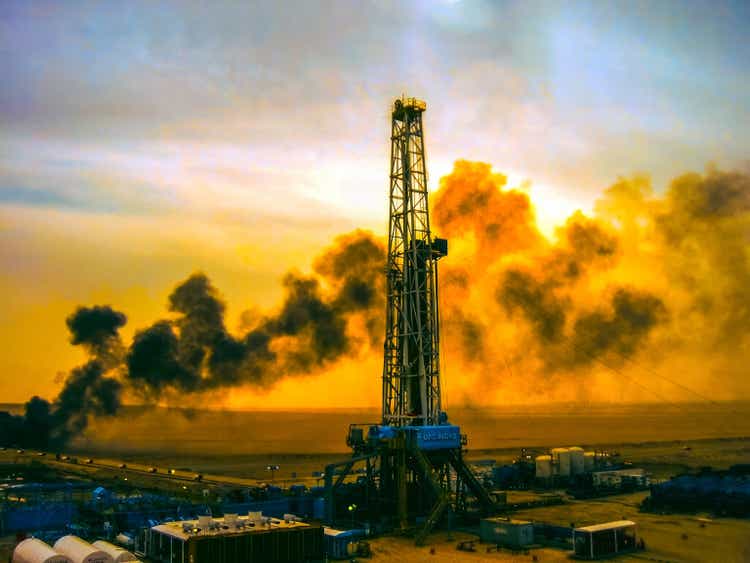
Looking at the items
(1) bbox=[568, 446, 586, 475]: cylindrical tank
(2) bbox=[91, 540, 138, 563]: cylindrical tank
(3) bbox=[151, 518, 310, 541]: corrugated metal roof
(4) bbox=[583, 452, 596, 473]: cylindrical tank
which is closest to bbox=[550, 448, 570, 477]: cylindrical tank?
(1) bbox=[568, 446, 586, 475]: cylindrical tank

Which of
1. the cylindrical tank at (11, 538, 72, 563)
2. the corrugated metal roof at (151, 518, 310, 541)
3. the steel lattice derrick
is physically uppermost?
the steel lattice derrick

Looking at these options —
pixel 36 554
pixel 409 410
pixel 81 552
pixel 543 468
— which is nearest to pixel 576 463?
pixel 543 468

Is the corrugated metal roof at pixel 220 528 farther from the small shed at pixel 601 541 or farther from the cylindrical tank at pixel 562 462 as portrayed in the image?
the cylindrical tank at pixel 562 462

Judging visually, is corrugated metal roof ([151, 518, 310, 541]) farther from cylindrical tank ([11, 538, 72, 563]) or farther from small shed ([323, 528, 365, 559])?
cylindrical tank ([11, 538, 72, 563])

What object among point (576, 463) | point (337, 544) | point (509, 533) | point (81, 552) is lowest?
point (509, 533)

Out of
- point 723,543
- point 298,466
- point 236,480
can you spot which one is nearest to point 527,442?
point 298,466

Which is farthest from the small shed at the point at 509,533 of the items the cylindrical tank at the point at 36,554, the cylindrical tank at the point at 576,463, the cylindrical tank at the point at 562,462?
the cylindrical tank at the point at 576,463

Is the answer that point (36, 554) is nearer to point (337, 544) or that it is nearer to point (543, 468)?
point (337, 544)
